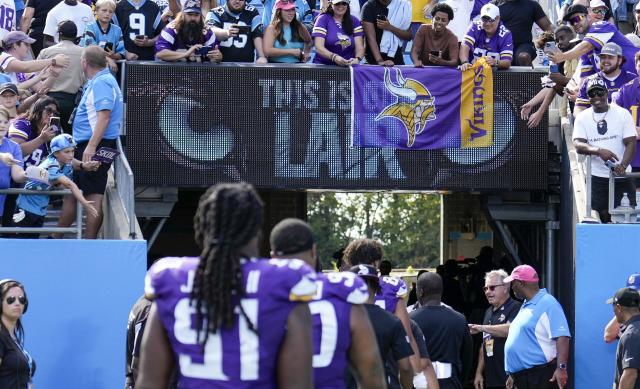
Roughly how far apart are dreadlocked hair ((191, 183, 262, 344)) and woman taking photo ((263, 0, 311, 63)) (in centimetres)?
923

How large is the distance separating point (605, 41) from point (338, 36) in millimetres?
2819

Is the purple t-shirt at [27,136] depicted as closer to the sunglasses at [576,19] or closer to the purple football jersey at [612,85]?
the purple football jersey at [612,85]

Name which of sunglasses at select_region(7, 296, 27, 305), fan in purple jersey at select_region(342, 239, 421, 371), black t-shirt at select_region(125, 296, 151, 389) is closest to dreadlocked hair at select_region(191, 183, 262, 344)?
fan in purple jersey at select_region(342, 239, 421, 371)

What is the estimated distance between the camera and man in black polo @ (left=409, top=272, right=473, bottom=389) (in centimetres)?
952

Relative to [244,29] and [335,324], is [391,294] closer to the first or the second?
[335,324]

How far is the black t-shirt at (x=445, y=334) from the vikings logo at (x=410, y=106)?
14.1 feet

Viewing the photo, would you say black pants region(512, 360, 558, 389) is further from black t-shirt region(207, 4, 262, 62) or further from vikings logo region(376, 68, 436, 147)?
black t-shirt region(207, 4, 262, 62)

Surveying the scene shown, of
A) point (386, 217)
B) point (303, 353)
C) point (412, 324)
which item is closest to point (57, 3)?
point (412, 324)

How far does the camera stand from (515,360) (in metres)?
10.9

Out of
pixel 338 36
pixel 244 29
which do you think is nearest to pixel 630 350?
pixel 338 36

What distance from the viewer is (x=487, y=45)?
13836mm

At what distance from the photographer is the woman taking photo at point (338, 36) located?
1355 cm

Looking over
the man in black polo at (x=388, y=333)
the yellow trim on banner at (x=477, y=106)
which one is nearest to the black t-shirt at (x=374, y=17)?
the yellow trim on banner at (x=477, y=106)

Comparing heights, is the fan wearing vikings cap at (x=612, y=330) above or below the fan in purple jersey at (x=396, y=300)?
below
